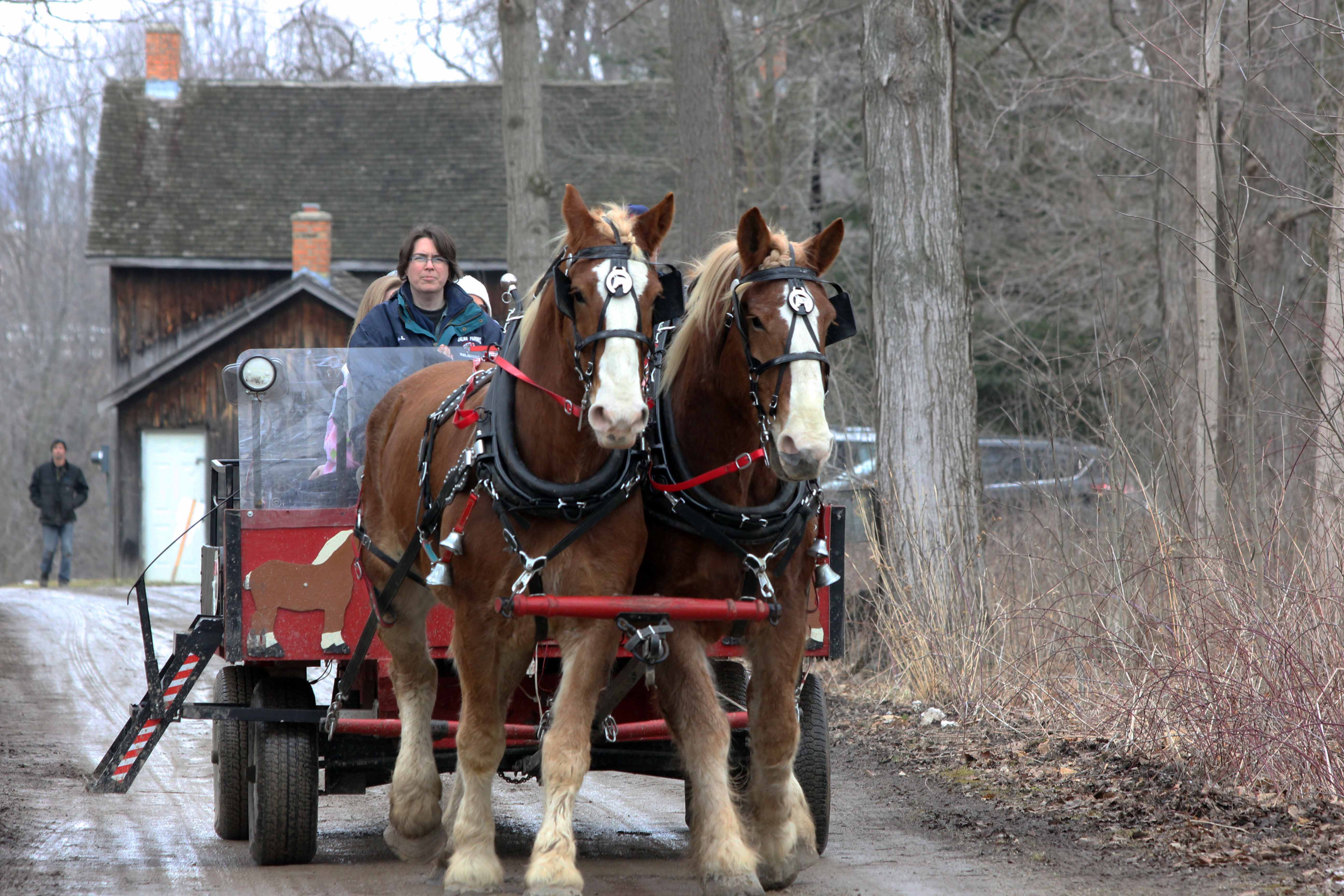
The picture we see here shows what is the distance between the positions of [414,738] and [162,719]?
1077 millimetres

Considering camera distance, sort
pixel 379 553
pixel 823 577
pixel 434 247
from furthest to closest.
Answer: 1. pixel 434 247
2. pixel 379 553
3. pixel 823 577

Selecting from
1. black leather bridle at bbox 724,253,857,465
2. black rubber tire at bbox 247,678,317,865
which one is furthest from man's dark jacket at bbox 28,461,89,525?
black leather bridle at bbox 724,253,857,465

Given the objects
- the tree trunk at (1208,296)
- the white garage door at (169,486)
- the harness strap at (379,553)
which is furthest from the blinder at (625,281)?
the white garage door at (169,486)

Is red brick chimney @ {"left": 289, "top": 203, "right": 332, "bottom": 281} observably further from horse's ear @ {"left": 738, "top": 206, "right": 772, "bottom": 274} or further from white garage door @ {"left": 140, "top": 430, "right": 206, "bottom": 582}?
horse's ear @ {"left": 738, "top": 206, "right": 772, "bottom": 274}

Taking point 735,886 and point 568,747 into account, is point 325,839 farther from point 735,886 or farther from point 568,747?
point 735,886

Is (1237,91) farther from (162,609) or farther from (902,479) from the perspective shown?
(162,609)

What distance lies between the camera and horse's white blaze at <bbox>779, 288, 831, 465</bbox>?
3.88 m

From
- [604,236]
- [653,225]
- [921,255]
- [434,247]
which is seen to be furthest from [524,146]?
[604,236]

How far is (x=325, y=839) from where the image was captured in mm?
5879

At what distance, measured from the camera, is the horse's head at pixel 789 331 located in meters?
3.92

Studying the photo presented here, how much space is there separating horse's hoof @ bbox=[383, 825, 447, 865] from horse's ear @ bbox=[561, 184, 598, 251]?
2216 mm

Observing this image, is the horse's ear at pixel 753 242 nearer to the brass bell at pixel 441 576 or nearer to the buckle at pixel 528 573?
the buckle at pixel 528 573

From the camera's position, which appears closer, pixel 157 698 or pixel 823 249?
pixel 823 249

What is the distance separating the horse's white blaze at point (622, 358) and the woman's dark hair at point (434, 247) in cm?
231
